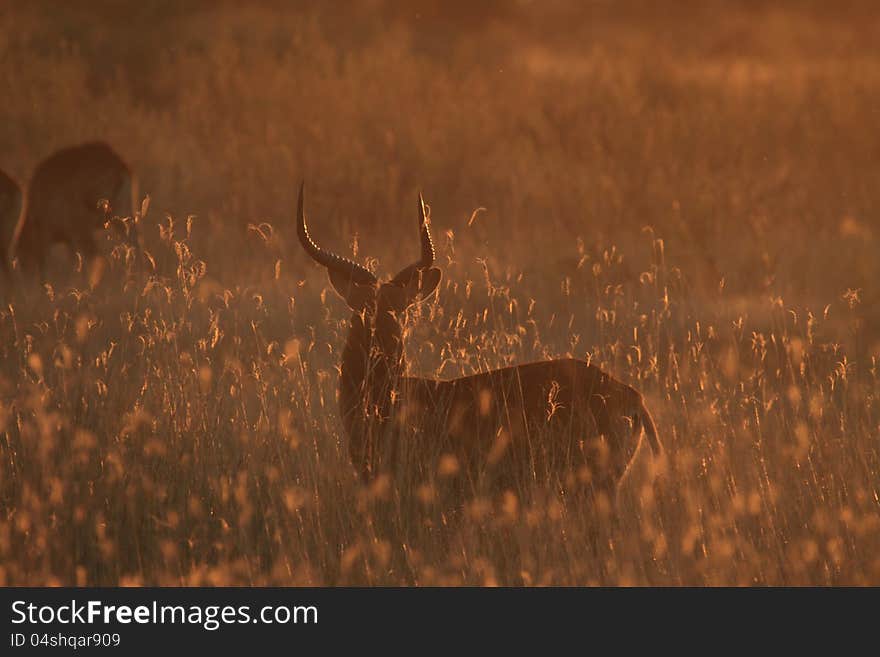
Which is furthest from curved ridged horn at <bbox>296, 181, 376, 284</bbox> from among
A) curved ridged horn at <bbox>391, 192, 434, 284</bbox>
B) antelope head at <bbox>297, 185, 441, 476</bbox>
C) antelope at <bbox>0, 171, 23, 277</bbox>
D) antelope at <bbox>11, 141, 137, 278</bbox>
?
antelope at <bbox>11, 141, 137, 278</bbox>

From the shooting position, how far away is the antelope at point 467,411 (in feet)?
19.6

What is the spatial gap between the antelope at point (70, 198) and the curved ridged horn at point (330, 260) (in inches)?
323

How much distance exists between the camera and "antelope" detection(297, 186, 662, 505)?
19.6 feet

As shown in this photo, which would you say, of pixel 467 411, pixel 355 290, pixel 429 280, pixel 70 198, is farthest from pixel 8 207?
pixel 467 411

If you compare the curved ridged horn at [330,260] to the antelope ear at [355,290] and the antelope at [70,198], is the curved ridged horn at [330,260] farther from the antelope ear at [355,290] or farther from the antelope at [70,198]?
the antelope at [70,198]

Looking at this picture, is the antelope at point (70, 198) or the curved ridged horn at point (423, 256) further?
the antelope at point (70, 198)

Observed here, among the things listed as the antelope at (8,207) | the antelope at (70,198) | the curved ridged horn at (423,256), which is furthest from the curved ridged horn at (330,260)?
the antelope at (70,198)

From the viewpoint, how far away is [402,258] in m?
13.6

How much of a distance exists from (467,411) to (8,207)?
844 cm

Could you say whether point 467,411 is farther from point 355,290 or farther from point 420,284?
point 355,290

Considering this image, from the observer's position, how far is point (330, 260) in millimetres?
6047
